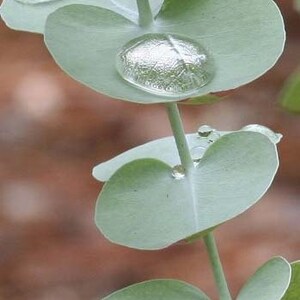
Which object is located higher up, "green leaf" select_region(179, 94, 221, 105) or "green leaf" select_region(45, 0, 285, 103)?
"green leaf" select_region(45, 0, 285, 103)

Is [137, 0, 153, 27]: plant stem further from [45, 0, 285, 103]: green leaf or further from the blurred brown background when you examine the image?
the blurred brown background

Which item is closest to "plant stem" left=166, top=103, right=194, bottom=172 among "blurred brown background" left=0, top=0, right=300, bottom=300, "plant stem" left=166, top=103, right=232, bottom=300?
"plant stem" left=166, top=103, right=232, bottom=300

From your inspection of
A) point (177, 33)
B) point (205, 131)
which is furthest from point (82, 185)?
point (177, 33)

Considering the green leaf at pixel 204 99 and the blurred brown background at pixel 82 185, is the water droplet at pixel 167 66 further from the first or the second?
the blurred brown background at pixel 82 185

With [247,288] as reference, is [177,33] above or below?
above

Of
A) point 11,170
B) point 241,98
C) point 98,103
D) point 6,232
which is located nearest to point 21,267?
point 6,232

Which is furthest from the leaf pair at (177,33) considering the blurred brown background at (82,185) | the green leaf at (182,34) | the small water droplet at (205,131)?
the blurred brown background at (82,185)

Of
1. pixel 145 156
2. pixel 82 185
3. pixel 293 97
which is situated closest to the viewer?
pixel 293 97

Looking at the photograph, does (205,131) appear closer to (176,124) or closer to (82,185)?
(176,124)
